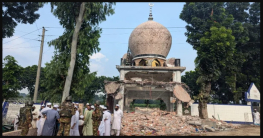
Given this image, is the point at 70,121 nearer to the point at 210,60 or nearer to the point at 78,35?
the point at 78,35

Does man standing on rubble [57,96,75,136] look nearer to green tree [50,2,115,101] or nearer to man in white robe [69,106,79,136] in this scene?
man in white robe [69,106,79,136]

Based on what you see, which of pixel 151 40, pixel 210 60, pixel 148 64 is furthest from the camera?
pixel 151 40

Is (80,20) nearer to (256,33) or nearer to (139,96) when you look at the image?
(139,96)

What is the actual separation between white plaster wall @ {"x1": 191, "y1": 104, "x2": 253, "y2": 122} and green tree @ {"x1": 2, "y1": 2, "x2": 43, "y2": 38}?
1774 centimetres

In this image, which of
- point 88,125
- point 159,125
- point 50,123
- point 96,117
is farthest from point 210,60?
point 50,123

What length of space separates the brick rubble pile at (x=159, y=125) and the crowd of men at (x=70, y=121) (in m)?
1.59

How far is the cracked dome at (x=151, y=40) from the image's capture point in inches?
666

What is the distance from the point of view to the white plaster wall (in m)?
15.9

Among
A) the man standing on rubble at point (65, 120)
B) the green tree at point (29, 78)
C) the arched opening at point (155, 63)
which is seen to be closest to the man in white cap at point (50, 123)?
the man standing on rubble at point (65, 120)

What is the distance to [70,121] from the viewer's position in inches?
296

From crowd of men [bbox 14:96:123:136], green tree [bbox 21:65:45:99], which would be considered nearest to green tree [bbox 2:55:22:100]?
crowd of men [bbox 14:96:123:136]

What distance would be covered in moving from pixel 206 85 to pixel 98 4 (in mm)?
10690

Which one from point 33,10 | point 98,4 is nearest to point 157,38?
point 98,4

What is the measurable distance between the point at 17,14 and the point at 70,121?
16.8 meters
